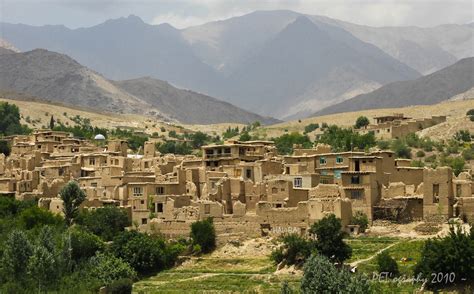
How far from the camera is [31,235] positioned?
45781 mm

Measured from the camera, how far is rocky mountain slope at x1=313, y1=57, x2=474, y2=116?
153250 millimetres

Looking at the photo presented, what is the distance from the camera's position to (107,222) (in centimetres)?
4662

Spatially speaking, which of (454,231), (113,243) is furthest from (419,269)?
(113,243)

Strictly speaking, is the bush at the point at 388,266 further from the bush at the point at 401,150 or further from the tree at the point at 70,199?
the bush at the point at 401,150

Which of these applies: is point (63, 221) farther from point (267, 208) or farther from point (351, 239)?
point (351, 239)

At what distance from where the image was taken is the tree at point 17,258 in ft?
140

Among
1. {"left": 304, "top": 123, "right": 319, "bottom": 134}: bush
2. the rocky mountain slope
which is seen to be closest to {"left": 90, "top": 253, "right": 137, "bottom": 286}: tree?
{"left": 304, "top": 123, "right": 319, "bottom": 134}: bush

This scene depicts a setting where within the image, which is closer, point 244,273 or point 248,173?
point 244,273

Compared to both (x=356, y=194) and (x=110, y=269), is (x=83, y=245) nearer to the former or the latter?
(x=110, y=269)

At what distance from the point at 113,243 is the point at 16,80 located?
367ft

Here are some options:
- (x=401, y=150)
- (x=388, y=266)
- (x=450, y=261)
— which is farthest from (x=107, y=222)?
(x=401, y=150)

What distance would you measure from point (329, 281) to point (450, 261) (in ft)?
16.1

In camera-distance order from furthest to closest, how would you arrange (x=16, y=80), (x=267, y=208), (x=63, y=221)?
(x=16, y=80) → (x=63, y=221) → (x=267, y=208)

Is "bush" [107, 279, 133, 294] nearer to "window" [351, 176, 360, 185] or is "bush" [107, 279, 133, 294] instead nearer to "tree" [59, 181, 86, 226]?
"tree" [59, 181, 86, 226]
